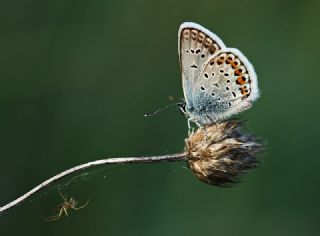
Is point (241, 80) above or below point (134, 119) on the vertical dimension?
above

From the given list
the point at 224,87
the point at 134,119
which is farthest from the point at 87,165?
the point at 134,119

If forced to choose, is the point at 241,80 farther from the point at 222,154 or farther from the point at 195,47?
the point at 222,154

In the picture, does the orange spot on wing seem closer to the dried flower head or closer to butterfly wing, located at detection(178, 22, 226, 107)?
butterfly wing, located at detection(178, 22, 226, 107)

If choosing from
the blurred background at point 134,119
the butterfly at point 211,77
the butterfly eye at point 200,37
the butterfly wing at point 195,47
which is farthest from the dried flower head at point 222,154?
the blurred background at point 134,119

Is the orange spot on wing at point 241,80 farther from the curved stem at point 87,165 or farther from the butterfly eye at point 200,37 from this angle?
the curved stem at point 87,165

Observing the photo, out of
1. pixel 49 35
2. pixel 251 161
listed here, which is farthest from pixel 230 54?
pixel 49 35
